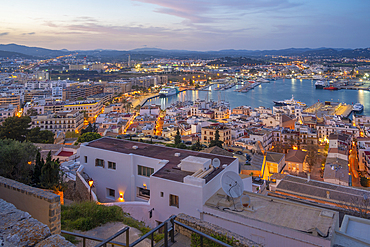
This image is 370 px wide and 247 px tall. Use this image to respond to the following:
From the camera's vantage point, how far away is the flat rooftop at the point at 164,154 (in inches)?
115

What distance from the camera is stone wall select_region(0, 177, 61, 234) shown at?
1.51 meters

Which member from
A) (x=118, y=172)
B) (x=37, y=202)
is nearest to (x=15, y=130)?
(x=118, y=172)

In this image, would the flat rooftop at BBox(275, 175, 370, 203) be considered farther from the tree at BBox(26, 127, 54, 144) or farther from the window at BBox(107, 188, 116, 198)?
the tree at BBox(26, 127, 54, 144)

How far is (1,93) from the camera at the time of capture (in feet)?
58.1

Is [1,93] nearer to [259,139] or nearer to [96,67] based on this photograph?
[259,139]

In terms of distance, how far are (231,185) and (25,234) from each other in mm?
1768

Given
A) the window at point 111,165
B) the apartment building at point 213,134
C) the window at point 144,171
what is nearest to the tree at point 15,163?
the window at point 111,165

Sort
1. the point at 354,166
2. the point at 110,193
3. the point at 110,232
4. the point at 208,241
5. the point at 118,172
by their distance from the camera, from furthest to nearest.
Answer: the point at 354,166 < the point at 110,193 < the point at 118,172 < the point at 110,232 < the point at 208,241

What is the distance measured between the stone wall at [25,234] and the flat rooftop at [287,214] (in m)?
1.60

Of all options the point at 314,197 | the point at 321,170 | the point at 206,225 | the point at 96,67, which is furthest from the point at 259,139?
the point at 96,67

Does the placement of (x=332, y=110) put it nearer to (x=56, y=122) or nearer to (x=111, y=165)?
(x=56, y=122)

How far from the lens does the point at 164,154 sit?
361cm

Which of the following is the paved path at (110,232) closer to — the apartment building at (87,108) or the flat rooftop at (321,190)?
the flat rooftop at (321,190)

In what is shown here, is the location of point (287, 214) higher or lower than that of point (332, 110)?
higher
